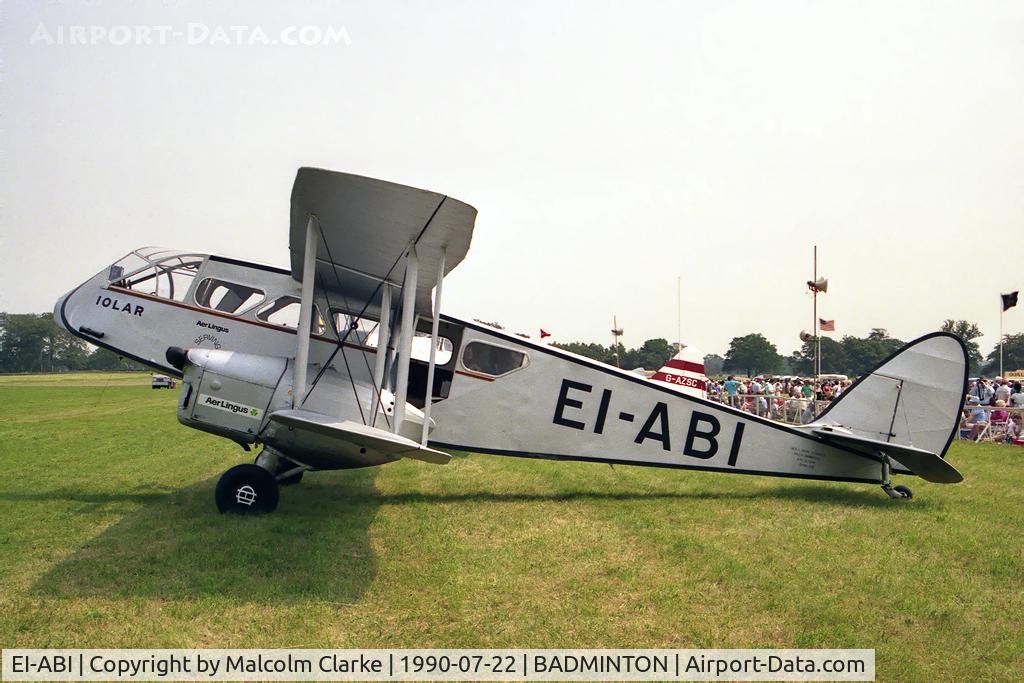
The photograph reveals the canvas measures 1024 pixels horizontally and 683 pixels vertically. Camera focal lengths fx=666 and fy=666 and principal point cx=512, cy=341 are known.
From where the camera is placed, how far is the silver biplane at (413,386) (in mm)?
6672

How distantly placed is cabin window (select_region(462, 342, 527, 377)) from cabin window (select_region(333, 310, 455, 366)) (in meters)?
0.25

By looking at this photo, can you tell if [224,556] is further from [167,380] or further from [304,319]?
[167,380]

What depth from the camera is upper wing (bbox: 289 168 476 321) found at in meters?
5.14

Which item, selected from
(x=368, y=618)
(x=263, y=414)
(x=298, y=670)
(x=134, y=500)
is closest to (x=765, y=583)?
(x=368, y=618)

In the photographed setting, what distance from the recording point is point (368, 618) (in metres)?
4.28

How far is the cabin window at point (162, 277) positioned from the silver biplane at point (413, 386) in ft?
0.05

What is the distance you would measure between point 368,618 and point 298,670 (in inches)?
27.8

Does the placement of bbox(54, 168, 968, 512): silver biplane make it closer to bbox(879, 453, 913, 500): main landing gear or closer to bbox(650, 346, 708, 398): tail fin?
bbox(879, 453, 913, 500): main landing gear

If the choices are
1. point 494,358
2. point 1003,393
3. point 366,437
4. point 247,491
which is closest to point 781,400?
point 1003,393

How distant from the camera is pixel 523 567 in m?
5.34

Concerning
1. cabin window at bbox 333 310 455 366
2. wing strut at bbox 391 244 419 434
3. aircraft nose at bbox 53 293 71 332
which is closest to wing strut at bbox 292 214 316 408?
wing strut at bbox 391 244 419 434

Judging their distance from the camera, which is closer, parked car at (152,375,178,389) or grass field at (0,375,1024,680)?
grass field at (0,375,1024,680)

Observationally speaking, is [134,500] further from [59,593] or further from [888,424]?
[888,424]

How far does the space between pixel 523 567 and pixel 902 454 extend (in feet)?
17.6
